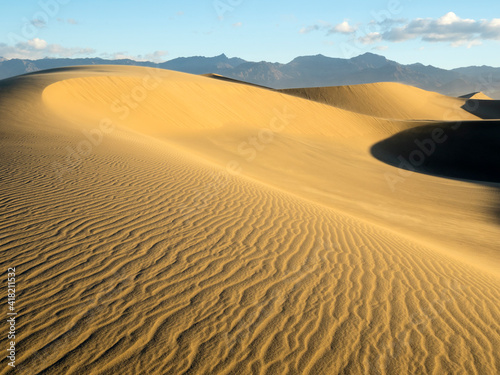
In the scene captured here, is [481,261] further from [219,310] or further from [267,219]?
[219,310]

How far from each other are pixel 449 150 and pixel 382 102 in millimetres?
28528

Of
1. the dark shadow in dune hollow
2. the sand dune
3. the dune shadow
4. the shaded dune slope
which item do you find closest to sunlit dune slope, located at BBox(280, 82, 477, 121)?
the dune shadow

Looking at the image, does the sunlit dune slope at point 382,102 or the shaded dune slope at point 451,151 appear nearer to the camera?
the shaded dune slope at point 451,151

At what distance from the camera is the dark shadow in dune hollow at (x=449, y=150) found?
24.0 m

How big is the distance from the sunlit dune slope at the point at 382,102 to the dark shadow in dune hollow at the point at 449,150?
69.4 ft

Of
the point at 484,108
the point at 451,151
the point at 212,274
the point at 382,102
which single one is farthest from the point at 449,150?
the point at 484,108

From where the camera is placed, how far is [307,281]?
471 centimetres

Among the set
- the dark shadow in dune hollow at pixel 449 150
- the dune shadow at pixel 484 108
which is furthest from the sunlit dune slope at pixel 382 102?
the dark shadow in dune hollow at pixel 449 150

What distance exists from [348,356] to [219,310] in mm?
1352

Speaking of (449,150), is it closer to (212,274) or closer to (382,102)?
(212,274)

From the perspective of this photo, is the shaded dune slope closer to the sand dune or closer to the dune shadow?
the sand dune

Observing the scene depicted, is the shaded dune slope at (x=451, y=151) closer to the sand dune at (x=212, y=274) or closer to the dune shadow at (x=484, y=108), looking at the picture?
the sand dune at (x=212, y=274)

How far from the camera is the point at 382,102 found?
5322 centimetres

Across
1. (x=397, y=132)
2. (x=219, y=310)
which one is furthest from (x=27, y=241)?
(x=397, y=132)
